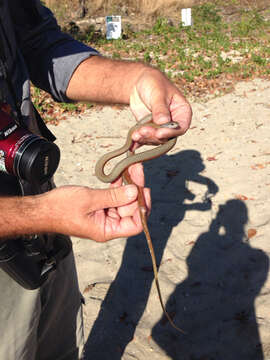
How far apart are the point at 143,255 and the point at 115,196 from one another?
237 centimetres

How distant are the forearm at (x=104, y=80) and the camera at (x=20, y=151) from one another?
618 millimetres

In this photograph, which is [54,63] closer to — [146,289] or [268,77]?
[146,289]

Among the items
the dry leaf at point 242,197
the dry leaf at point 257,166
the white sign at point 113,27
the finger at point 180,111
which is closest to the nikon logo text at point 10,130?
the finger at point 180,111

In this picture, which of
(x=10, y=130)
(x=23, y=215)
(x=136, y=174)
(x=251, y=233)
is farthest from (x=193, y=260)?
(x=10, y=130)

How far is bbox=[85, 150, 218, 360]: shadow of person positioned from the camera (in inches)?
121

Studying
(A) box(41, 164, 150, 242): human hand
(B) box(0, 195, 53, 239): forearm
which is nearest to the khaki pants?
(B) box(0, 195, 53, 239): forearm

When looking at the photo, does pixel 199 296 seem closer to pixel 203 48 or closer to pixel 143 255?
pixel 143 255

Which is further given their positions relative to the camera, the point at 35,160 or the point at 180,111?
the point at 180,111

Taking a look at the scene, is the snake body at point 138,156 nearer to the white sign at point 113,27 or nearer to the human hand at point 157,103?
the human hand at point 157,103

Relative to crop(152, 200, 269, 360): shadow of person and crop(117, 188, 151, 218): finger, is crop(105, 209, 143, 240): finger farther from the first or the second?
crop(152, 200, 269, 360): shadow of person

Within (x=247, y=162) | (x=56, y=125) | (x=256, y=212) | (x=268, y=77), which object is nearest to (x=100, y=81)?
(x=256, y=212)

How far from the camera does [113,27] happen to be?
10.1 meters

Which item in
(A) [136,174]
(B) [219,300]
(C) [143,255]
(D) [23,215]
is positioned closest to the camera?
(D) [23,215]

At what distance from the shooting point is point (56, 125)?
6.59m
